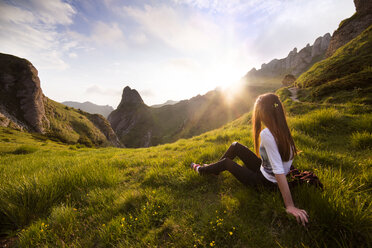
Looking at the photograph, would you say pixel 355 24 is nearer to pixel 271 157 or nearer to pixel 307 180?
pixel 307 180

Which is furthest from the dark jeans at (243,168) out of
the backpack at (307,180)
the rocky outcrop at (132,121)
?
the rocky outcrop at (132,121)

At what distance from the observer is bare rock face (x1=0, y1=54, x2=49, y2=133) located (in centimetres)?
5628

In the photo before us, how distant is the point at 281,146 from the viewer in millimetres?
2650

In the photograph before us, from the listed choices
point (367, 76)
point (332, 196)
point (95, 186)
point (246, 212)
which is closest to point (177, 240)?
point (246, 212)

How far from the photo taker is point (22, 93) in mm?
61500

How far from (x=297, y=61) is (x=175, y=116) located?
131796mm

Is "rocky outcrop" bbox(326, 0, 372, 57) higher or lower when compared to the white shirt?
higher

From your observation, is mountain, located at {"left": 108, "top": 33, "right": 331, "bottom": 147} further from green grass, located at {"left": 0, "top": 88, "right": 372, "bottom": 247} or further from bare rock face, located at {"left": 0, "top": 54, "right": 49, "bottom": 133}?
green grass, located at {"left": 0, "top": 88, "right": 372, "bottom": 247}

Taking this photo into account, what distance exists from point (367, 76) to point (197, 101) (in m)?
123

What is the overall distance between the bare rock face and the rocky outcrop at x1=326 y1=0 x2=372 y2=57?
103m

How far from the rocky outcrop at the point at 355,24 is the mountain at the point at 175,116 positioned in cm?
5038

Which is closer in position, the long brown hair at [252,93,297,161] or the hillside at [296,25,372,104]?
the long brown hair at [252,93,297,161]

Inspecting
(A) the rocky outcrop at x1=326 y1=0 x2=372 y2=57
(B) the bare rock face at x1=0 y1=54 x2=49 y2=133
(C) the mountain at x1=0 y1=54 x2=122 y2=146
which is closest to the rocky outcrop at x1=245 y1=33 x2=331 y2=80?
(A) the rocky outcrop at x1=326 y1=0 x2=372 y2=57

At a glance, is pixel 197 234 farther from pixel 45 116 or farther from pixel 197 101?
pixel 197 101
